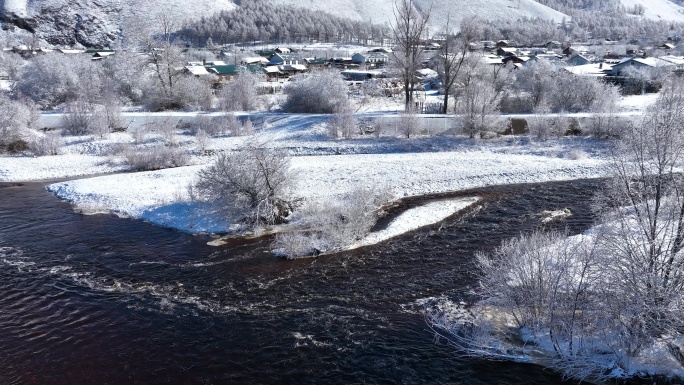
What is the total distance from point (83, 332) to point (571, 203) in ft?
74.1

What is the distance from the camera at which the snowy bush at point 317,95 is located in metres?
Answer: 52.4

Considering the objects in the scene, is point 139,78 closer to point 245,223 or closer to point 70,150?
point 70,150

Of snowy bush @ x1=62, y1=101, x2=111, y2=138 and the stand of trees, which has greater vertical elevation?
snowy bush @ x1=62, y1=101, x2=111, y2=138

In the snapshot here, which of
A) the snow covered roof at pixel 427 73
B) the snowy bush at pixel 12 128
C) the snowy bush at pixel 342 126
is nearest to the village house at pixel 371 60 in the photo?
the snow covered roof at pixel 427 73

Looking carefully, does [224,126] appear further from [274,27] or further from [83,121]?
[274,27]

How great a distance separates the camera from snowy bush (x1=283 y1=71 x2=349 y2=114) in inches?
2063

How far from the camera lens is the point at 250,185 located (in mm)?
24734

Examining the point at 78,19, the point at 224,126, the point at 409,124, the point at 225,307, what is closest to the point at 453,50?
the point at 409,124

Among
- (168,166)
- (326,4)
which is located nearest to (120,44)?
(326,4)

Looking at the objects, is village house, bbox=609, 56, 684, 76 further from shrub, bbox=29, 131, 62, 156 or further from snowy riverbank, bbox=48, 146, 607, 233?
shrub, bbox=29, 131, 62, 156

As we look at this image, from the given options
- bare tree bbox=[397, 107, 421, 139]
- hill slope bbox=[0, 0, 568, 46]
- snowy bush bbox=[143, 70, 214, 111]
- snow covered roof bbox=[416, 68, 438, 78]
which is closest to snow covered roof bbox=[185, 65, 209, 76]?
snowy bush bbox=[143, 70, 214, 111]

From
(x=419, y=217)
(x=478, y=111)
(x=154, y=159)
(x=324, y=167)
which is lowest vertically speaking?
(x=419, y=217)

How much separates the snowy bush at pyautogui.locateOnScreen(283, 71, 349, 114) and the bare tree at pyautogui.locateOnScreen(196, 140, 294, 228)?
2747 cm

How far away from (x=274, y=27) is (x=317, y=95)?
117 metres
